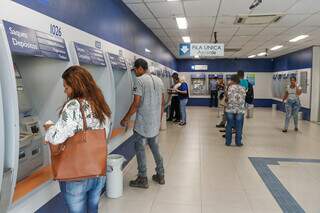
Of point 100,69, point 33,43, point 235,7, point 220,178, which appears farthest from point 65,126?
A: point 235,7

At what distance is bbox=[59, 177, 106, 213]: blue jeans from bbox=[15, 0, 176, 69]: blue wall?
50.9 inches

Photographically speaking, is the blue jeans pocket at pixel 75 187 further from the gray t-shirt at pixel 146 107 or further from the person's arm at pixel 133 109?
the gray t-shirt at pixel 146 107

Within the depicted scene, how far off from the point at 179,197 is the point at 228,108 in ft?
10.3

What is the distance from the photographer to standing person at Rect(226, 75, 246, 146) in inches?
239

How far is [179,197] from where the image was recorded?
11.5 ft

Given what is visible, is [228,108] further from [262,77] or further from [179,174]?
[262,77]

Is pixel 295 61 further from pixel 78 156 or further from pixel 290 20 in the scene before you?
pixel 78 156

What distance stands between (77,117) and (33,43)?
56 cm

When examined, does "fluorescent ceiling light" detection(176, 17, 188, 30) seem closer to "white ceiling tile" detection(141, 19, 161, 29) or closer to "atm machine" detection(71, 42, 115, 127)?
"white ceiling tile" detection(141, 19, 161, 29)

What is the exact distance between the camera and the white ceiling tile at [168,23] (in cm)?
595

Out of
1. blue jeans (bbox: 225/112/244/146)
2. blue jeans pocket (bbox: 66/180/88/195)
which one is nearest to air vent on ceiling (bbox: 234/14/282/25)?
blue jeans (bbox: 225/112/244/146)

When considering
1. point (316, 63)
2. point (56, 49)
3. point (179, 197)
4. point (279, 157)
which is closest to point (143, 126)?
point (179, 197)

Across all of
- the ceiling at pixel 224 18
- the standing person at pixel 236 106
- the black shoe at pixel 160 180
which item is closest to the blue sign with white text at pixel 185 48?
the ceiling at pixel 224 18

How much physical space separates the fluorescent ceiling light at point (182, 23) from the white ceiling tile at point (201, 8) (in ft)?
1.19
